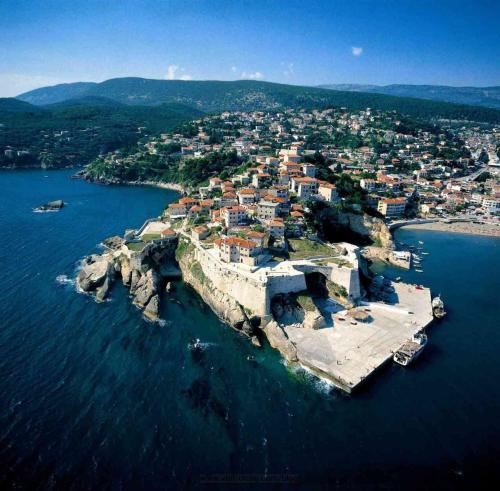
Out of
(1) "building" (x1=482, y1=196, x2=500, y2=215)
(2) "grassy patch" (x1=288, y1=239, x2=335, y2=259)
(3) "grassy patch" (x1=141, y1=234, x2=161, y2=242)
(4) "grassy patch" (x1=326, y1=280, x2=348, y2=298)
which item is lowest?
(1) "building" (x1=482, y1=196, x2=500, y2=215)

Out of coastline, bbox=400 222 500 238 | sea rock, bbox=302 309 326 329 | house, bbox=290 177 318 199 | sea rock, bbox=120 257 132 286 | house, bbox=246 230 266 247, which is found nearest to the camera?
sea rock, bbox=302 309 326 329

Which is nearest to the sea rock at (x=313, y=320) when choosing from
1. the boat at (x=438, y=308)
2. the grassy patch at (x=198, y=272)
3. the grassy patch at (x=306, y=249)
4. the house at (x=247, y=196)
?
the grassy patch at (x=306, y=249)

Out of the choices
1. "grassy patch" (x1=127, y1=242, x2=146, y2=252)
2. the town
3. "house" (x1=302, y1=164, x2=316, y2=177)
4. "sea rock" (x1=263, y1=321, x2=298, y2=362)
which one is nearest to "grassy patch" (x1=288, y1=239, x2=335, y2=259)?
the town

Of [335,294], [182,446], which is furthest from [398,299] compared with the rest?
[182,446]

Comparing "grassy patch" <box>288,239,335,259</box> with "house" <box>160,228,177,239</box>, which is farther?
"house" <box>160,228,177,239</box>

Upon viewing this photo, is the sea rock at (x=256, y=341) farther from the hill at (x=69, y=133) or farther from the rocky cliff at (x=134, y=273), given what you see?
the hill at (x=69, y=133)

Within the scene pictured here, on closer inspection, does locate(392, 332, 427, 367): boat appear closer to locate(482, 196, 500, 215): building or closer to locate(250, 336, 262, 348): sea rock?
locate(250, 336, 262, 348): sea rock
